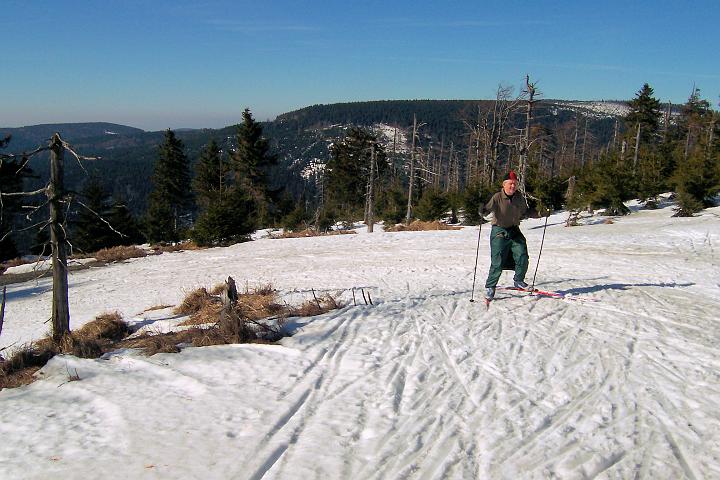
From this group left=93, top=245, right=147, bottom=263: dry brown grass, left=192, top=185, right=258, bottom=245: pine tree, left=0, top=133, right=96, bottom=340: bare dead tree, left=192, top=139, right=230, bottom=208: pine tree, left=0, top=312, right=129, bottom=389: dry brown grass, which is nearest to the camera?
left=0, top=312, right=129, bottom=389: dry brown grass

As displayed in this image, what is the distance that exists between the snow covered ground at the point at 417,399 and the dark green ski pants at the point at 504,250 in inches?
25.2

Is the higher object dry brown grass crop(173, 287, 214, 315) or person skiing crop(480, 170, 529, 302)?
person skiing crop(480, 170, 529, 302)

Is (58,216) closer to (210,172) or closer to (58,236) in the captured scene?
(58,236)

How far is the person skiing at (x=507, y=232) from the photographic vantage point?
26.9ft

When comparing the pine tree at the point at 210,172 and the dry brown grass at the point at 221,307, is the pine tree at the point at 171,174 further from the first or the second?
the dry brown grass at the point at 221,307

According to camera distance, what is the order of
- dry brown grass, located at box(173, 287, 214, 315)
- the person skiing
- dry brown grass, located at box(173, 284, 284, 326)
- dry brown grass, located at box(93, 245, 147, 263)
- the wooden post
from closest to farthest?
the person skiing
dry brown grass, located at box(173, 284, 284, 326)
the wooden post
dry brown grass, located at box(173, 287, 214, 315)
dry brown grass, located at box(93, 245, 147, 263)

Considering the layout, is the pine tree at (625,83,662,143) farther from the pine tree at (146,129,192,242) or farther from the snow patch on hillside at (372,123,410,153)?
the pine tree at (146,129,192,242)

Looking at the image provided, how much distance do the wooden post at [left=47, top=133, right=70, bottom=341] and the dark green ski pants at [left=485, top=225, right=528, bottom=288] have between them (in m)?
8.32

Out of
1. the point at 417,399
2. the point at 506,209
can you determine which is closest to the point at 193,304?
the point at 506,209

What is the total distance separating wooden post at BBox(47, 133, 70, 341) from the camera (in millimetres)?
8938

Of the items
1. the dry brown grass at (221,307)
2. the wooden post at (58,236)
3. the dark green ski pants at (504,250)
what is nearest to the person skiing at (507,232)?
the dark green ski pants at (504,250)

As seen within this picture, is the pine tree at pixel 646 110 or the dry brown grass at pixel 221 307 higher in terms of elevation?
the pine tree at pixel 646 110

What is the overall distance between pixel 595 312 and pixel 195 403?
6608 mm

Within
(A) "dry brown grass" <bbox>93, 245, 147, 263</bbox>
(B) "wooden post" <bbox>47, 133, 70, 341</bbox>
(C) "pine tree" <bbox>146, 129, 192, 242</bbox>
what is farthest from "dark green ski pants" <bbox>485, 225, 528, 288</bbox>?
(C) "pine tree" <bbox>146, 129, 192, 242</bbox>
